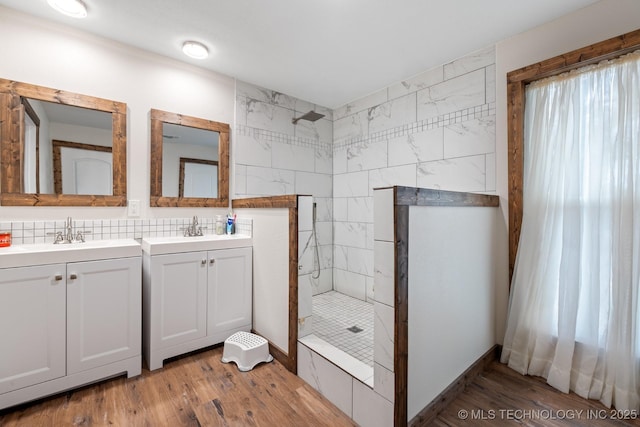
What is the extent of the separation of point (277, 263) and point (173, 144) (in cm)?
144

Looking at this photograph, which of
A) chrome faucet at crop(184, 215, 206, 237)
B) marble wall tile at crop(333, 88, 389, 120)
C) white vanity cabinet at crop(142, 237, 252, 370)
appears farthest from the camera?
marble wall tile at crop(333, 88, 389, 120)

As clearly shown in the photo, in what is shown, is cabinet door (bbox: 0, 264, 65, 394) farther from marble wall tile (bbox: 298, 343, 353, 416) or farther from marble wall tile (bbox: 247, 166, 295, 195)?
marble wall tile (bbox: 247, 166, 295, 195)

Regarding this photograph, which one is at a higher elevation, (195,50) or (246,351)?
(195,50)

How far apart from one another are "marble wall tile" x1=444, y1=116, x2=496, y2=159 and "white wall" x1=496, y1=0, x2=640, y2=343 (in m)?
0.05

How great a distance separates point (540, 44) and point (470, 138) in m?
0.73

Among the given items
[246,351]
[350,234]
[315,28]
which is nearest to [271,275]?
[246,351]

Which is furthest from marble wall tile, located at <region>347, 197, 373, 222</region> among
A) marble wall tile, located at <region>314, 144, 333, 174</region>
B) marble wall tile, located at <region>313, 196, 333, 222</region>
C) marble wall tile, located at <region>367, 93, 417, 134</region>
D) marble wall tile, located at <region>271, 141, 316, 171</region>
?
marble wall tile, located at <region>367, 93, 417, 134</region>

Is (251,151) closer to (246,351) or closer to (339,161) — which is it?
(339,161)

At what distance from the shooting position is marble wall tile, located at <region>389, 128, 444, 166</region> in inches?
103

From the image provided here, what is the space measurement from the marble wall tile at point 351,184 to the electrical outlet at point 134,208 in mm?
2170

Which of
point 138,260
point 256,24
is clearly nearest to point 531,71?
point 256,24

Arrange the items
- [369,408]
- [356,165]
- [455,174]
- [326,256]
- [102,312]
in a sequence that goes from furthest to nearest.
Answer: [326,256] → [356,165] → [455,174] → [102,312] → [369,408]

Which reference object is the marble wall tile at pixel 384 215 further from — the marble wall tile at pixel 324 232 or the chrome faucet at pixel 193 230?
the marble wall tile at pixel 324 232

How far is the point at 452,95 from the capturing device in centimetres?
250
